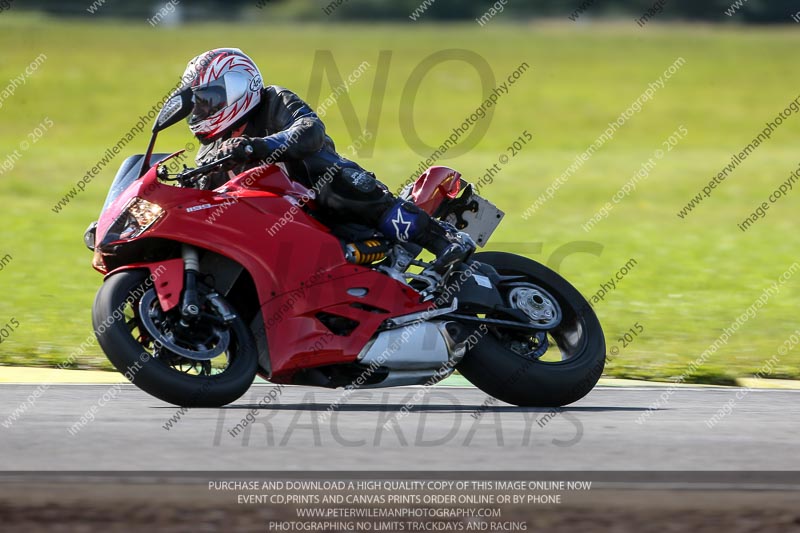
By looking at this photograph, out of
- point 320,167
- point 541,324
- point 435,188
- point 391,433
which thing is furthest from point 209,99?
point 541,324

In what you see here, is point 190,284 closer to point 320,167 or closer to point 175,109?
point 175,109

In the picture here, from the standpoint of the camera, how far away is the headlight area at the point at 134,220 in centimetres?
619

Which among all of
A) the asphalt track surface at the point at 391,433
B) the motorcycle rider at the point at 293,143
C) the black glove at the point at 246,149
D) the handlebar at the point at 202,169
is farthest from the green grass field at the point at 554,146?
the black glove at the point at 246,149

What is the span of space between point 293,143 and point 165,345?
116 cm

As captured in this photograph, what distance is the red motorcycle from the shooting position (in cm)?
615

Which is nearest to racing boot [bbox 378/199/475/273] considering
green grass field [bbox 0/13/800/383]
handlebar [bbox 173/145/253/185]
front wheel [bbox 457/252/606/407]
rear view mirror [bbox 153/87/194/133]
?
front wheel [bbox 457/252/606/407]

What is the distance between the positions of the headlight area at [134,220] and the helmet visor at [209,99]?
0.61 metres

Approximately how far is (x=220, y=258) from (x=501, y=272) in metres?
1.62

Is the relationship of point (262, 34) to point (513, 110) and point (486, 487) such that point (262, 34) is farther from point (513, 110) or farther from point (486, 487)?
point (486, 487)

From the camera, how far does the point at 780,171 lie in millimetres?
27125

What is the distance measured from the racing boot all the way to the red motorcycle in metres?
0.08

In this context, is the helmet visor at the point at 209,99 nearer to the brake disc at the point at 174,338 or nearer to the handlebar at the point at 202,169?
the handlebar at the point at 202,169

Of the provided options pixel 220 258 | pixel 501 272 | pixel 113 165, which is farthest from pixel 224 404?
pixel 113 165

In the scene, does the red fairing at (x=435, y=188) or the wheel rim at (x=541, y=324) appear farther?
the red fairing at (x=435, y=188)
